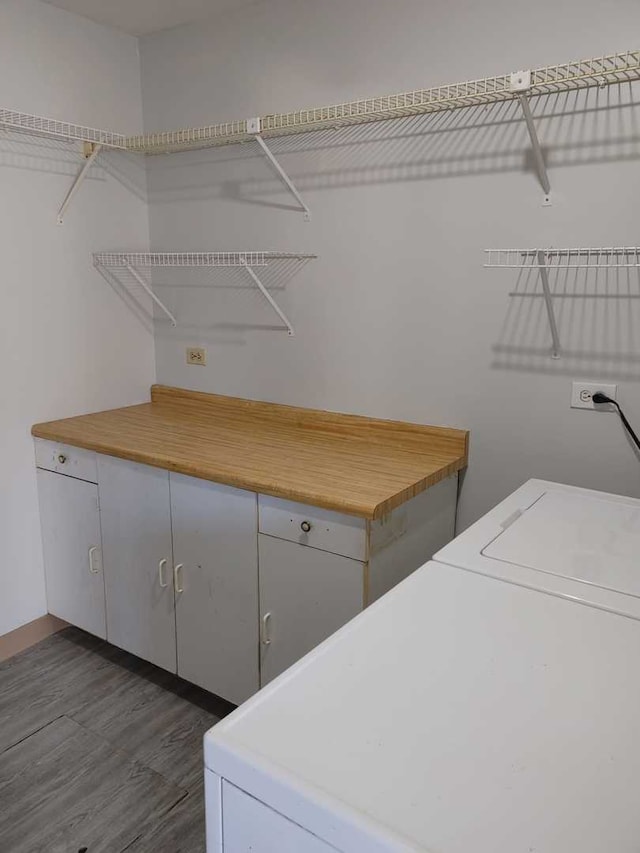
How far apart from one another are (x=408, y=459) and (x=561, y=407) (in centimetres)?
49

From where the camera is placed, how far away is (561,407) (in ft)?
6.35

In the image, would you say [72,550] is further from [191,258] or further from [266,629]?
[191,258]

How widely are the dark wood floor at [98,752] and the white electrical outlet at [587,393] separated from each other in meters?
1.54

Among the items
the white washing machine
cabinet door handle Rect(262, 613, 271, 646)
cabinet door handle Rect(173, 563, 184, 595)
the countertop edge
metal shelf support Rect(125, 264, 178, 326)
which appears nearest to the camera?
the white washing machine

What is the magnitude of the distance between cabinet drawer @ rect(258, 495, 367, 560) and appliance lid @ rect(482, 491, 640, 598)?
0.42 m

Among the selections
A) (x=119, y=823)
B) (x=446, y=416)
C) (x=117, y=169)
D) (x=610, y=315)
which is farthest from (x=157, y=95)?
(x=119, y=823)

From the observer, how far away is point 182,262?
9.11 feet

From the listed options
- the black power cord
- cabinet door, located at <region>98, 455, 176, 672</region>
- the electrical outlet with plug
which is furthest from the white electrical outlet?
the electrical outlet with plug

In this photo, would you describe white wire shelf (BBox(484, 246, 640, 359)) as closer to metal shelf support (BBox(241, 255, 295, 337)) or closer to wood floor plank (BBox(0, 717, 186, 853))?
metal shelf support (BBox(241, 255, 295, 337))

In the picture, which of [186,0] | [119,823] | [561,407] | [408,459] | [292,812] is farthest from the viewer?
[186,0]

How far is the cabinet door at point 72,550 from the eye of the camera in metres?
2.41

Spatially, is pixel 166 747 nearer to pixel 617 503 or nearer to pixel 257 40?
pixel 617 503

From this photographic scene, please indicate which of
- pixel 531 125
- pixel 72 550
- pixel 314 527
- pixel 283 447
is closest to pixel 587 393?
pixel 531 125

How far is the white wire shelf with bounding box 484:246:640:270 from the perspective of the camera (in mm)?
1706
